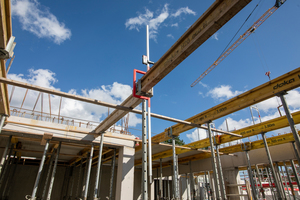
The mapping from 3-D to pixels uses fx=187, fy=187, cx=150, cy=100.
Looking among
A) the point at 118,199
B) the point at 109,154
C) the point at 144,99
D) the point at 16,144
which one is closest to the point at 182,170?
the point at 109,154

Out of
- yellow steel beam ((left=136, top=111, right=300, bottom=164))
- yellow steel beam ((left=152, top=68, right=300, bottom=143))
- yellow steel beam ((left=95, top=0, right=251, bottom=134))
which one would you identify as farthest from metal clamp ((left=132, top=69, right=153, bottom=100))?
yellow steel beam ((left=136, top=111, right=300, bottom=164))

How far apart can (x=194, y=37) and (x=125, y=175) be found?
33.5 feet

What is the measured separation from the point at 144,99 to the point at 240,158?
1558 cm

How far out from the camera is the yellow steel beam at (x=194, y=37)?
4.36 meters

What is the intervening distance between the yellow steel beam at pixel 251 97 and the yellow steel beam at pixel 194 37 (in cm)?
464

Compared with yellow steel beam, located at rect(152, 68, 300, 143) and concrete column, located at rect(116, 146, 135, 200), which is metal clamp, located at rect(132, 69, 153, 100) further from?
concrete column, located at rect(116, 146, 135, 200)

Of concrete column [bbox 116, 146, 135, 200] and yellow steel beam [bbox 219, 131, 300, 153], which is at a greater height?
yellow steel beam [bbox 219, 131, 300, 153]

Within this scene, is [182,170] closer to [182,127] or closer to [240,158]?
[240,158]

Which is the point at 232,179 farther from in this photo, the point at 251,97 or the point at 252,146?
the point at 251,97

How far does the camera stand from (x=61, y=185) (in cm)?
2044

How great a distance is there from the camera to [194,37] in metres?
5.07

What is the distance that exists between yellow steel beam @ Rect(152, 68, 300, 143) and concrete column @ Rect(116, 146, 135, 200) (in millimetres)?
4113

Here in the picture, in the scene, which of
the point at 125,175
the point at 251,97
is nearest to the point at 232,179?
the point at 125,175

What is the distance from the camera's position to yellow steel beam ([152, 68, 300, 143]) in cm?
727
